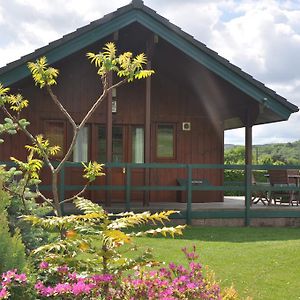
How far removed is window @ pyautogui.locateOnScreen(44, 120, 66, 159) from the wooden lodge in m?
0.02

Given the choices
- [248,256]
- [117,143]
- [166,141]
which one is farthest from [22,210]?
[166,141]

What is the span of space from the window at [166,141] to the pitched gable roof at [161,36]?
2.54 metres

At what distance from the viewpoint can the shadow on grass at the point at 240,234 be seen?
29.4ft

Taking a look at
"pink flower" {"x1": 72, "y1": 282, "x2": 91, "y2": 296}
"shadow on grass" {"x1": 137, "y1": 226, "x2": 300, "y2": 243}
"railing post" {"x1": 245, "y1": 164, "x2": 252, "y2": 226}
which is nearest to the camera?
A: "pink flower" {"x1": 72, "y1": 282, "x2": 91, "y2": 296}

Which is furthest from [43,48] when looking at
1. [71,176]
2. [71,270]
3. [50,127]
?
[71,270]

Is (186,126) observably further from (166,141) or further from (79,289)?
(79,289)

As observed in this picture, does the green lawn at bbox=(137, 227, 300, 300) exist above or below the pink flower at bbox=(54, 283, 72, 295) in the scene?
below

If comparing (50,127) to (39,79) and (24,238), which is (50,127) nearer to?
(39,79)

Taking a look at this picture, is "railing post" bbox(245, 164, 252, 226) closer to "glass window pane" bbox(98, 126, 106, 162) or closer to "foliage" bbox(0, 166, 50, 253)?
"glass window pane" bbox(98, 126, 106, 162)

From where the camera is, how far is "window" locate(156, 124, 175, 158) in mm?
13312

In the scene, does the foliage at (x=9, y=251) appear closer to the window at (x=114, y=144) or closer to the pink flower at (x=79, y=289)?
the pink flower at (x=79, y=289)

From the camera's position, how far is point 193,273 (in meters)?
3.47

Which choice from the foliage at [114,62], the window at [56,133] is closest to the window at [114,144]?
the window at [56,133]

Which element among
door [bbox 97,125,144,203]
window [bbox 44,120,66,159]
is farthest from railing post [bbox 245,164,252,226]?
window [bbox 44,120,66,159]
